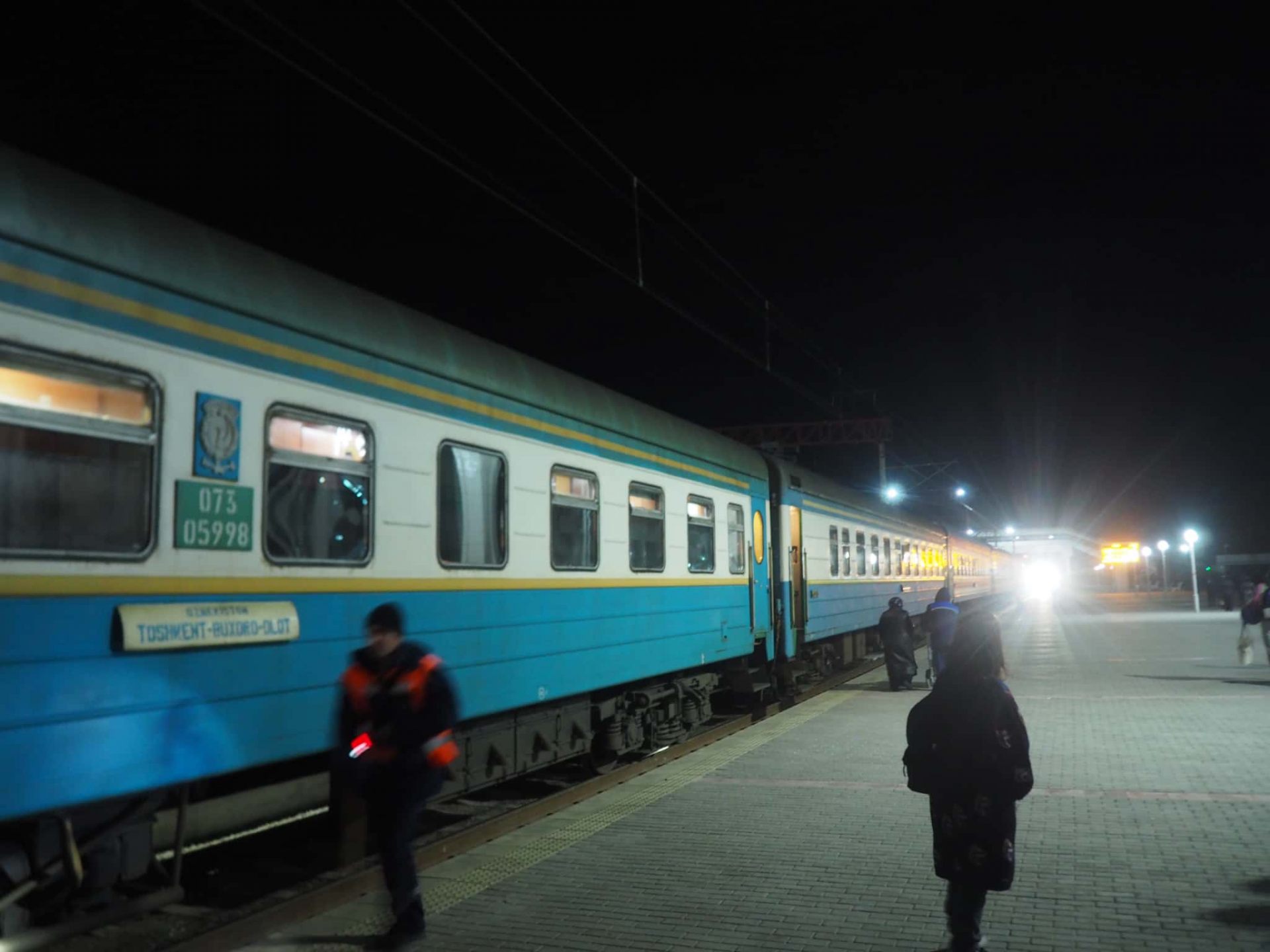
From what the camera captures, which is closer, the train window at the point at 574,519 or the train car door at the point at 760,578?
the train window at the point at 574,519

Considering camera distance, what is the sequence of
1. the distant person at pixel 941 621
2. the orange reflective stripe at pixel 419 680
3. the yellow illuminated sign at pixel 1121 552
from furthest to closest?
1. the yellow illuminated sign at pixel 1121 552
2. the distant person at pixel 941 621
3. the orange reflective stripe at pixel 419 680

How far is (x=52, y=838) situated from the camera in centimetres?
460

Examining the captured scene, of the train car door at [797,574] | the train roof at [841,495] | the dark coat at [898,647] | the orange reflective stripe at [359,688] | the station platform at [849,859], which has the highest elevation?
the train roof at [841,495]

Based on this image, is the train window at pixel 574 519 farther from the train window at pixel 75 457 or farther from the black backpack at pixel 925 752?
the black backpack at pixel 925 752

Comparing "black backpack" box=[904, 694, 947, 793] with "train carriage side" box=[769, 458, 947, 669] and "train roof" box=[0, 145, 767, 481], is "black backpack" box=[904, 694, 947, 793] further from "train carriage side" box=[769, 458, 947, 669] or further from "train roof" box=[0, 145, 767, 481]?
"train carriage side" box=[769, 458, 947, 669]

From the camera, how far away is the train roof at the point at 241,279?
14.7 feet

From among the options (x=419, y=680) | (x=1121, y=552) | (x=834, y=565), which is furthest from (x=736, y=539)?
(x=1121, y=552)

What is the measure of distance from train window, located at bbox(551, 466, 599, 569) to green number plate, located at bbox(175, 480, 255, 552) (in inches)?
125

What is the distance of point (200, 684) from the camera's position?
4922 mm

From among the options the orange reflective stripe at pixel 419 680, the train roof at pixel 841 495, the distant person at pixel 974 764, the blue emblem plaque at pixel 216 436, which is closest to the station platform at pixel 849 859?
the distant person at pixel 974 764

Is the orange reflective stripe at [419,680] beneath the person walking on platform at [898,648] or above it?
above

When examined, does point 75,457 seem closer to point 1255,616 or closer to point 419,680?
point 419,680

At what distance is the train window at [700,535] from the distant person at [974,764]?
6.49m

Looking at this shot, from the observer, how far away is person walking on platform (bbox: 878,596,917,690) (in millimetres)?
15594
